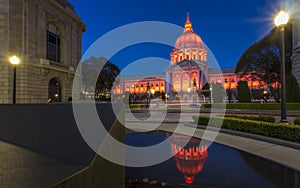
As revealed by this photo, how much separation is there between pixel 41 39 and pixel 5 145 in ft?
81.5

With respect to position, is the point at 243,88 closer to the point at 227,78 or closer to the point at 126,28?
the point at 126,28

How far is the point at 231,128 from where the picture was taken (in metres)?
10.6

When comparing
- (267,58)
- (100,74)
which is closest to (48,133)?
(100,74)

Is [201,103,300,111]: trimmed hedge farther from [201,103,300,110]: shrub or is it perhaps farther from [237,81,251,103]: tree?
[237,81,251,103]: tree

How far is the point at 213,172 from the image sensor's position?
5145 millimetres

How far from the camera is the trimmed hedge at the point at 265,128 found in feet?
24.4

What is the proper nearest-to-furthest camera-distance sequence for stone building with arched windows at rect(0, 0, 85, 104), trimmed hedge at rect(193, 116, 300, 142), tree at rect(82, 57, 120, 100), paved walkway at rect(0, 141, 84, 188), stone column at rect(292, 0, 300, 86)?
paved walkway at rect(0, 141, 84, 188) → trimmed hedge at rect(193, 116, 300, 142) → stone building with arched windows at rect(0, 0, 85, 104) → stone column at rect(292, 0, 300, 86) → tree at rect(82, 57, 120, 100)

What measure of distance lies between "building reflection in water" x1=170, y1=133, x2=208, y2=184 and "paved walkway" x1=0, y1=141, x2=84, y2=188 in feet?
13.3

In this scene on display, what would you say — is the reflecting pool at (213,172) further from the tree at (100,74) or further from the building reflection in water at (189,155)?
the tree at (100,74)

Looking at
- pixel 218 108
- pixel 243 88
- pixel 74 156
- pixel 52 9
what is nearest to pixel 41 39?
pixel 52 9

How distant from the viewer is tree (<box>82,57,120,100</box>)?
123ft

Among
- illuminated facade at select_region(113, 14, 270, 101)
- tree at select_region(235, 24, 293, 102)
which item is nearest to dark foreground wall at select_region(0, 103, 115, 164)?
tree at select_region(235, 24, 293, 102)

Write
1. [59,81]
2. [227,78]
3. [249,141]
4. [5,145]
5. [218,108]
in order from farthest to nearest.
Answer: [227,78], [218,108], [59,81], [249,141], [5,145]

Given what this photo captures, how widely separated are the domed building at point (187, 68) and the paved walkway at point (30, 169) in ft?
306
